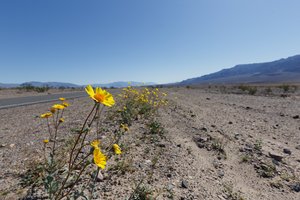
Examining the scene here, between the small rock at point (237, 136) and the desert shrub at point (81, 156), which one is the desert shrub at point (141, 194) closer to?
the desert shrub at point (81, 156)

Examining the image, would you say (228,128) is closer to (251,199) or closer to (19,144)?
(251,199)

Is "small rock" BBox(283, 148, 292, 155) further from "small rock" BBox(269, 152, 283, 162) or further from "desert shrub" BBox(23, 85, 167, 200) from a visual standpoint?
"desert shrub" BBox(23, 85, 167, 200)

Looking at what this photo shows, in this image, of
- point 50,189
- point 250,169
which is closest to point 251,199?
point 250,169

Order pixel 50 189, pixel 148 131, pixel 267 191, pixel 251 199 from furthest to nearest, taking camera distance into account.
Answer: pixel 148 131
pixel 267 191
pixel 251 199
pixel 50 189

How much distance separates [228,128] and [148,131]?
2.52 m

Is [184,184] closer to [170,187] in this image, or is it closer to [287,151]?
[170,187]

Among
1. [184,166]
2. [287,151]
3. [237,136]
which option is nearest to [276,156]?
[287,151]

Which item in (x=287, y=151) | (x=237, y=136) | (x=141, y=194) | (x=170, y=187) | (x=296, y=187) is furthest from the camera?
(x=237, y=136)

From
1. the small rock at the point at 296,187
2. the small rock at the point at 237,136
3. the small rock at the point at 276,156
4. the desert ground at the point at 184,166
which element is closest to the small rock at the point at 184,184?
the desert ground at the point at 184,166

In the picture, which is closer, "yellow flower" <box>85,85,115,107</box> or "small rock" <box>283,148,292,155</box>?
"yellow flower" <box>85,85,115,107</box>

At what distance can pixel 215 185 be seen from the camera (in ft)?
7.66

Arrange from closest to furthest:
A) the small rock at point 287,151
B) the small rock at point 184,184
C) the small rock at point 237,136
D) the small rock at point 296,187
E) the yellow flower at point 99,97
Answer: the yellow flower at point 99,97, the small rock at point 184,184, the small rock at point 296,187, the small rock at point 287,151, the small rock at point 237,136

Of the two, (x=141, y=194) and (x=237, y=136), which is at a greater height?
(x=141, y=194)

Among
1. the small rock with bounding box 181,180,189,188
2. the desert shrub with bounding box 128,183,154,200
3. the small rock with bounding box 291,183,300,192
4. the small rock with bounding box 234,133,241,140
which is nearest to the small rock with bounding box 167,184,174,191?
the small rock with bounding box 181,180,189,188
